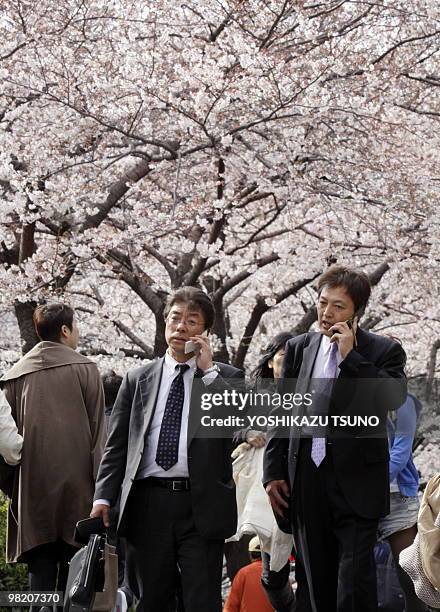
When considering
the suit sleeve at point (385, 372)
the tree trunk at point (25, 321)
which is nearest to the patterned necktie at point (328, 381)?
the suit sleeve at point (385, 372)

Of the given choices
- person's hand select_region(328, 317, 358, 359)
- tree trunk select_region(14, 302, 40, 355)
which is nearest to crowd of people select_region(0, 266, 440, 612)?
person's hand select_region(328, 317, 358, 359)

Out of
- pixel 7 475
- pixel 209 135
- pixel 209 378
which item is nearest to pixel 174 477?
pixel 209 378

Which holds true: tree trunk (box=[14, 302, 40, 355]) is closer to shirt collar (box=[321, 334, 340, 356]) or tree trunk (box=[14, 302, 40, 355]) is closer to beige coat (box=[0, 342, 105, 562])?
beige coat (box=[0, 342, 105, 562])

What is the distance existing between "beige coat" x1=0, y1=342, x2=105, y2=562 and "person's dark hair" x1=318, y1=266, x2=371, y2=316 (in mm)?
1656

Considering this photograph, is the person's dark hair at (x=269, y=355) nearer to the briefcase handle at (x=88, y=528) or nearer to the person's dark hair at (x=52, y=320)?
the person's dark hair at (x=52, y=320)

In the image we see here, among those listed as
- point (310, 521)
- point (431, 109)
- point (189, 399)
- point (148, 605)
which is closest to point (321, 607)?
point (310, 521)

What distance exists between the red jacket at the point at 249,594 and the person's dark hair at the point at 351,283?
1993 mm

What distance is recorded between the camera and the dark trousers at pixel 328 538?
13.2 ft

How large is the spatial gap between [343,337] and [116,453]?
1.24m

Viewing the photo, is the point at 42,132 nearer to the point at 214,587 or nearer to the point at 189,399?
the point at 189,399

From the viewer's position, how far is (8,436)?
4.98 metres

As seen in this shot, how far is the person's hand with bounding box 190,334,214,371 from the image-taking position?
434cm

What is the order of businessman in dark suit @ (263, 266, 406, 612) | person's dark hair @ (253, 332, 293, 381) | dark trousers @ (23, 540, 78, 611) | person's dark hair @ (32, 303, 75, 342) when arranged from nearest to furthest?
businessman in dark suit @ (263, 266, 406, 612) < dark trousers @ (23, 540, 78, 611) < person's dark hair @ (32, 303, 75, 342) < person's dark hair @ (253, 332, 293, 381)

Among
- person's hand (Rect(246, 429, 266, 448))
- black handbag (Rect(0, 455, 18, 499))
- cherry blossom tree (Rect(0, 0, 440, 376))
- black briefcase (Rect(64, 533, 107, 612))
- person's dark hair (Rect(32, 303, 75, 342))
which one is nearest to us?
black briefcase (Rect(64, 533, 107, 612))
